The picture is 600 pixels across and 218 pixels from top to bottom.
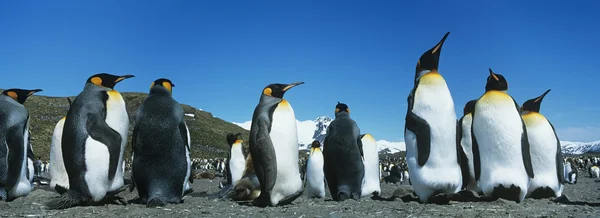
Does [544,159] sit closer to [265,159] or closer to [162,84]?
[265,159]

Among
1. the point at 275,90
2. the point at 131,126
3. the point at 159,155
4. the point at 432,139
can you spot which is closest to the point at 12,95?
the point at 159,155

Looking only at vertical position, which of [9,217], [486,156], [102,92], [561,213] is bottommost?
[9,217]

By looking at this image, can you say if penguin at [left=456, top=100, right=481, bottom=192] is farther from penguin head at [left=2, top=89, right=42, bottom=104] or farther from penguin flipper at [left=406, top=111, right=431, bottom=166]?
penguin head at [left=2, top=89, right=42, bottom=104]

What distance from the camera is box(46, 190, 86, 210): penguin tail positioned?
6531 millimetres

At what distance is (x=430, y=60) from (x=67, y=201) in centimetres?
509

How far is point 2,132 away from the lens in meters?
8.70

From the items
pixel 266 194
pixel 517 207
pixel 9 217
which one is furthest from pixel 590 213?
pixel 9 217

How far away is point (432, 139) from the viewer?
6.46m

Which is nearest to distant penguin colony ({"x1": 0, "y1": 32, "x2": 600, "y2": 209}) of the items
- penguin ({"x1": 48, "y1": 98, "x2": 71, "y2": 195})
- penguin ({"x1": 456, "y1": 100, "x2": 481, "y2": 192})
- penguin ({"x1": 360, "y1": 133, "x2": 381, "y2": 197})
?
penguin ({"x1": 456, "y1": 100, "x2": 481, "y2": 192})

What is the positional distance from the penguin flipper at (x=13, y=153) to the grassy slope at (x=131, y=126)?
4874 centimetres

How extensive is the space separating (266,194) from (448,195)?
2.25 metres

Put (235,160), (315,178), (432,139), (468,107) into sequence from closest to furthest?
1. (432,139)
2. (468,107)
3. (315,178)
4. (235,160)

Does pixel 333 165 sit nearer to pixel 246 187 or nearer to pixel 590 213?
pixel 246 187

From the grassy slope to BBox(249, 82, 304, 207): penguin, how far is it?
2065 inches
